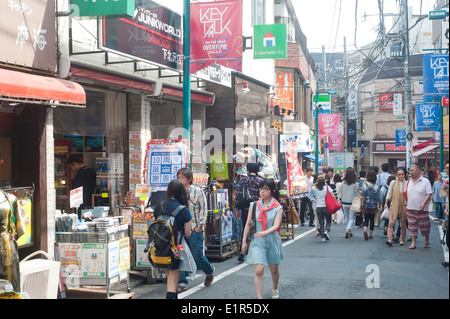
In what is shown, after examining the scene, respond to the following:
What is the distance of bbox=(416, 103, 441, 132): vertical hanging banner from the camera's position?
2667 centimetres

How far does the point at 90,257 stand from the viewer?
7930 mm

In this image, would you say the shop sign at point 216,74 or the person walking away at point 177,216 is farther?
the shop sign at point 216,74

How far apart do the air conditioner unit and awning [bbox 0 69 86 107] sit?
2.15m

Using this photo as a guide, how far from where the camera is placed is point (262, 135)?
21.8 meters

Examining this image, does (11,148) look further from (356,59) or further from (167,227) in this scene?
(356,59)

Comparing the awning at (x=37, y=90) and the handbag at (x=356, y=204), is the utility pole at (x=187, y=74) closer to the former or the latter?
the awning at (x=37, y=90)

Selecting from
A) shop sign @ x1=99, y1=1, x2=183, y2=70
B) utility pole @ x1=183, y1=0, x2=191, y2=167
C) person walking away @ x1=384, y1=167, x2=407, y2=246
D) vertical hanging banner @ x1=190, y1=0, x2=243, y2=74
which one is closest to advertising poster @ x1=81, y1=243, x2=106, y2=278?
utility pole @ x1=183, y1=0, x2=191, y2=167

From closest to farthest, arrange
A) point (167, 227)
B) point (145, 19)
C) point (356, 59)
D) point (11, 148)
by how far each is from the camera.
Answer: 1. point (167, 227)
2. point (11, 148)
3. point (145, 19)
4. point (356, 59)

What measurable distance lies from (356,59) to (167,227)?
251 feet

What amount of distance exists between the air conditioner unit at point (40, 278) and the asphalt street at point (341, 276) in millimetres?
1474

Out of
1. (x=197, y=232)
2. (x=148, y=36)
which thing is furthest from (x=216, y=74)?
(x=197, y=232)

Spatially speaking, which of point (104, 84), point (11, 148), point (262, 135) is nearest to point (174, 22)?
point (104, 84)

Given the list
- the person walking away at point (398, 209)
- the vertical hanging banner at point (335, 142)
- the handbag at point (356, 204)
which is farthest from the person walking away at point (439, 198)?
the vertical hanging banner at point (335, 142)

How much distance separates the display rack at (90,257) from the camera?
309 inches
